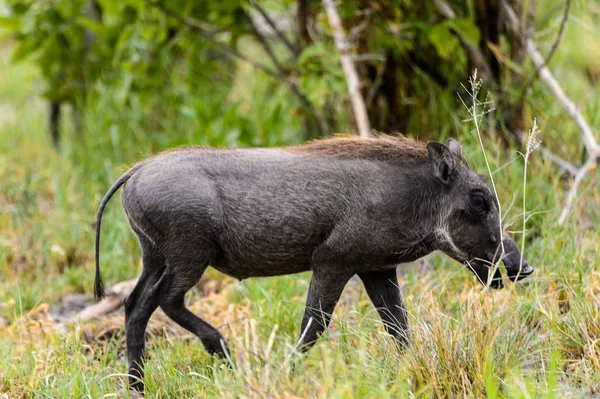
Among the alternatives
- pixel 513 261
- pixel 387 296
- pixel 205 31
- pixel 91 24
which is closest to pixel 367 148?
pixel 387 296

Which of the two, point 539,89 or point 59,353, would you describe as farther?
point 539,89

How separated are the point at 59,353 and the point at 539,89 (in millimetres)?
3727

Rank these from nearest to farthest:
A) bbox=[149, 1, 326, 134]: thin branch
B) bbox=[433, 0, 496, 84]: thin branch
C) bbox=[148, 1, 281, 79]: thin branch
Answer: bbox=[433, 0, 496, 84]: thin branch, bbox=[148, 1, 281, 79]: thin branch, bbox=[149, 1, 326, 134]: thin branch

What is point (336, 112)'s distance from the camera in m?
6.61

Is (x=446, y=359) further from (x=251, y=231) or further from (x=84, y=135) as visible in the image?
(x=84, y=135)

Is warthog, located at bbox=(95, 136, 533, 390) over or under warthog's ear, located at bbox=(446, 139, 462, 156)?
under

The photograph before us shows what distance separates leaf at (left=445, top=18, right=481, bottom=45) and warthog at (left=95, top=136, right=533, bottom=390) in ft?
6.49

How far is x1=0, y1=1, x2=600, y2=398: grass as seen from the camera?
3.21 metres

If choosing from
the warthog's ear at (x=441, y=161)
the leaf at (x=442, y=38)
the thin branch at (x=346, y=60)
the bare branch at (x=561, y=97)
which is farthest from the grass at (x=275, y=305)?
the thin branch at (x=346, y=60)

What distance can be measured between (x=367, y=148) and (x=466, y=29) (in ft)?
6.85

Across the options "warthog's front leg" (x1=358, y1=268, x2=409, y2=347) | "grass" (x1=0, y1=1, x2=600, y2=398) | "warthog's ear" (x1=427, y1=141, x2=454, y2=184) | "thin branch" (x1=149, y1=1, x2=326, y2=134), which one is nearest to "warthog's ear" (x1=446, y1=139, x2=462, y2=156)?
"warthog's ear" (x1=427, y1=141, x2=454, y2=184)

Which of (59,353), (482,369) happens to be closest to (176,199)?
(59,353)

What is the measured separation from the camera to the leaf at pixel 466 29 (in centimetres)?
545

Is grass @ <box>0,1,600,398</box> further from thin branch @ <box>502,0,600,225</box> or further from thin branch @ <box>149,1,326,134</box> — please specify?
thin branch @ <box>149,1,326,134</box>
